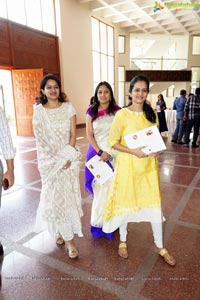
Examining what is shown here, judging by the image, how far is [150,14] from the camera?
12188mm

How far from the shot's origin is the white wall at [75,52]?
10.0 metres

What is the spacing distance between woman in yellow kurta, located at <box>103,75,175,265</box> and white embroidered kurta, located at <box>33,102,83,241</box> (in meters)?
0.36

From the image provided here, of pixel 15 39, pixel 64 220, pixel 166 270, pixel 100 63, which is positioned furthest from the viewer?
pixel 100 63

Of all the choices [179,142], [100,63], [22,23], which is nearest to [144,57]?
[100,63]

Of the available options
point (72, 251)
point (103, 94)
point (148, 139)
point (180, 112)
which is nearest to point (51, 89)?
point (103, 94)

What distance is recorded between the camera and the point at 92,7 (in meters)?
11.4

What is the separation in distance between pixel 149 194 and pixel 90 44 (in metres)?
11.5

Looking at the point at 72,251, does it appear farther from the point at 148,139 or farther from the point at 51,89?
the point at 51,89

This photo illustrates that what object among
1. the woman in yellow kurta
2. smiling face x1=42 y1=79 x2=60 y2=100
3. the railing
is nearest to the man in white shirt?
smiling face x1=42 y1=79 x2=60 y2=100

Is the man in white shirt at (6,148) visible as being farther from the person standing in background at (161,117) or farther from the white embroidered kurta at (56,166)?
the person standing in background at (161,117)

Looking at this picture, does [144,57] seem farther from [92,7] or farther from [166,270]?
[166,270]

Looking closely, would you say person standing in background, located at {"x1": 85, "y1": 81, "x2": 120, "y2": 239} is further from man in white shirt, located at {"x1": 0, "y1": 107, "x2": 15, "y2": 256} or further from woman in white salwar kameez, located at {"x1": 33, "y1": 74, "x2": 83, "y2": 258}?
man in white shirt, located at {"x1": 0, "y1": 107, "x2": 15, "y2": 256}

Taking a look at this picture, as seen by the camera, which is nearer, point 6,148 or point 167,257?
point 6,148

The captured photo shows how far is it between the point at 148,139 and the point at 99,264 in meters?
1.08
